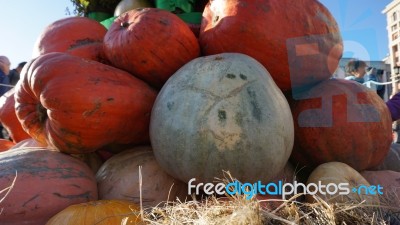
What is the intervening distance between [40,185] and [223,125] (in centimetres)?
79

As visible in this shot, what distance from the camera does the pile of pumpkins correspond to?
4.90ft

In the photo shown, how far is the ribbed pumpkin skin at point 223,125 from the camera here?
4.83 ft

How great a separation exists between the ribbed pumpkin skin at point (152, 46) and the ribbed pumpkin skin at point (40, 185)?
0.54 meters

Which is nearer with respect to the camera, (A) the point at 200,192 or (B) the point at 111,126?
(A) the point at 200,192

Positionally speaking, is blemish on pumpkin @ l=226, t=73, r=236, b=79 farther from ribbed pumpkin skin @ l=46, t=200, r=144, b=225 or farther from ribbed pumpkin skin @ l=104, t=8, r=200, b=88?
ribbed pumpkin skin @ l=46, t=200, r=144, b=225

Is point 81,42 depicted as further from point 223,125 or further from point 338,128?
point 338,128

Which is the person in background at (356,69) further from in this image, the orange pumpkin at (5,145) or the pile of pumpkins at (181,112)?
the orange pumpkin at (5,145)

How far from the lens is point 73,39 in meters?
2.21

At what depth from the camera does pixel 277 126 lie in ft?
4.99

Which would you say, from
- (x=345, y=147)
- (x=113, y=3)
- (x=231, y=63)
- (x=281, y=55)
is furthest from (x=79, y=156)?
(x=113, y=3)

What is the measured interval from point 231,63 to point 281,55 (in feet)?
1.12

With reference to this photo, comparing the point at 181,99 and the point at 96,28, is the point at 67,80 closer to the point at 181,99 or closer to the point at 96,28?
the point at 181,99

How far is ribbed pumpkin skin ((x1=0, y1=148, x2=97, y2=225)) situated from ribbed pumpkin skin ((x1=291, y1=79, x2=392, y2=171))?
3.48ft

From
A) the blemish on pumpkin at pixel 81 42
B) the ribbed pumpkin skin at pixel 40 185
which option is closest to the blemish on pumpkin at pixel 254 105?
the ribbed pumpkin skin at pixel 40 185
